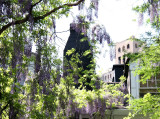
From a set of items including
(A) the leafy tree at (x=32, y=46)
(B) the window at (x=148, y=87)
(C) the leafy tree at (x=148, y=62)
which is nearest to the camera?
(A) the leafy tree at (x=32, y=46)

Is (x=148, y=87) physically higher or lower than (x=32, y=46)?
lower

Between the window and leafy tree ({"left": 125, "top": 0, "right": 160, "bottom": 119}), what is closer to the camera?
leafy tree ({"left": 125, "top": 0, "right": 160, "bottom": 119})

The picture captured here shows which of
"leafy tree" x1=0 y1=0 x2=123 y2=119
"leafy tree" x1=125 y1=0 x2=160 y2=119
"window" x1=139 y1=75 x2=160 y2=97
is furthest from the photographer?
"window" x1=139 y1=75 x2=160 y2=97

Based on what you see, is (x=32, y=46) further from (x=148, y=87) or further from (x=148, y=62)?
(x=148, y=87)

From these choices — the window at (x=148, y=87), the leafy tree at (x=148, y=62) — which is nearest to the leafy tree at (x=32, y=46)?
the leafy tree at (x=148, y=62)

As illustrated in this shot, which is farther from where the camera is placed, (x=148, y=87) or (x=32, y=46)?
(x=148, y=87)

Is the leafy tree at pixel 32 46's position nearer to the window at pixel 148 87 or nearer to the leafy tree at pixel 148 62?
the leafy tree at pixel 148 62

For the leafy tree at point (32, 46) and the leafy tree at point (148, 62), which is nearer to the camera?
the leafy tree at point (32, 46)

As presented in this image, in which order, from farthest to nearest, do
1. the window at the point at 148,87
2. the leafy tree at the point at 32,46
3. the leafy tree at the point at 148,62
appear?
the window at the point at 148,87 < the leafy tree at the point at 148,62 < the leafy tree at the point at 32,46

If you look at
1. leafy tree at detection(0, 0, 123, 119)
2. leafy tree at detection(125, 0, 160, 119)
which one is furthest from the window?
leafy tree at detection(0, 0, 123, 119)

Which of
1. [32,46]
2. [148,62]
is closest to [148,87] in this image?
[148,62]

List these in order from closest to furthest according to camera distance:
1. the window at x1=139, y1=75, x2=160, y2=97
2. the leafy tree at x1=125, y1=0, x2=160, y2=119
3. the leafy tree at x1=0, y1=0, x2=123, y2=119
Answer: the leafy tree at x1=0, y1=0, x2=123, y2=119
the leafy tree at x1=125, y1=0, x2=160, y2=119
the window at x1=139, y1=75, x2=160, y2=97

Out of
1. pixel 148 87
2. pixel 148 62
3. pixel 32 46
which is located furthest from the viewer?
pixel 148 87

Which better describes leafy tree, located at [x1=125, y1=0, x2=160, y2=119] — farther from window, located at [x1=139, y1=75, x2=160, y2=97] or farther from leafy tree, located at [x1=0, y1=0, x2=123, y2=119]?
window, located at [x1=139, y1=75, x2=160, y2=97]
